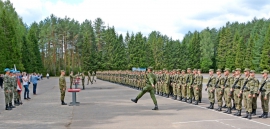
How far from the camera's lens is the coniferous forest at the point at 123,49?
257 ft

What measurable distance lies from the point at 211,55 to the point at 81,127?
3523 inches

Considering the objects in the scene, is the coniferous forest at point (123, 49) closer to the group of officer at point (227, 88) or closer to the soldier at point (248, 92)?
the group of officer at point (227, 88)

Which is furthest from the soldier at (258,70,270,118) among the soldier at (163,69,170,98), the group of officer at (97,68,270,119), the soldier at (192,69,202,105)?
the soldier at (163,69,170,98)

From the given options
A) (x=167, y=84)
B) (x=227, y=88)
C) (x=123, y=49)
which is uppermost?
(x=123, y=49)

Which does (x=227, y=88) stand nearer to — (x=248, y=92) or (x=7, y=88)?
(x=248, y=92)

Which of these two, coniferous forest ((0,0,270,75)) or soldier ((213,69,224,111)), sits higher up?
coniferous forest ((0,0,270,75))

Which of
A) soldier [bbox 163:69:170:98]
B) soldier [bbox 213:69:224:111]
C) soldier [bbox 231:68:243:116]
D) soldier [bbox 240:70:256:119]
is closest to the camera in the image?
soldier [bbox 240:70:256:119]

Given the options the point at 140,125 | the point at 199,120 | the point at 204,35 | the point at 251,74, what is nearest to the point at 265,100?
the point at 251,74

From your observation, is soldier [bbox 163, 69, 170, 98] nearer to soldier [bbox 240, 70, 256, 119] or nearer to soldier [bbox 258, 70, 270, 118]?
soldier [bbox 240, 70, 256, 119]

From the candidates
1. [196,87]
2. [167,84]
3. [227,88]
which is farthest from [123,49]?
[227,88]

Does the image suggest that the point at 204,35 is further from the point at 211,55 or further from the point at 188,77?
the point at 188,77

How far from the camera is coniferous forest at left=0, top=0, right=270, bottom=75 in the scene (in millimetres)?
78250

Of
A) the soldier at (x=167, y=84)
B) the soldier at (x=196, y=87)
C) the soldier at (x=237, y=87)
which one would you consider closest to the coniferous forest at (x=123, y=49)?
the soldier at (x=167, y=84)

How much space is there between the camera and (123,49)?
91.0 meters
